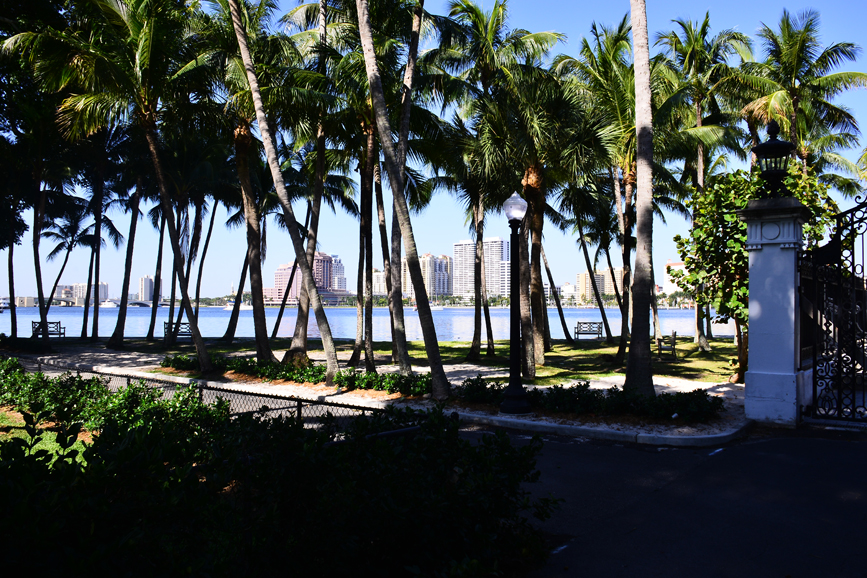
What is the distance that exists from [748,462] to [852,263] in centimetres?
453

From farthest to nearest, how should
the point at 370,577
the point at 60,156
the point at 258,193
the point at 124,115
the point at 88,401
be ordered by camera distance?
the point at 258,193
the point at 60,156
the point at 124,115
the point at 88,401
the point at 370,577

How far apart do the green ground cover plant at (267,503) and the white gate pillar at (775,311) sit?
271 inches

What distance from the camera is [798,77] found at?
72.1 feet

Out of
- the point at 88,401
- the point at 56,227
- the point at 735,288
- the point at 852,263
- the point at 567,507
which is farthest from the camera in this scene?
the point at 56,227

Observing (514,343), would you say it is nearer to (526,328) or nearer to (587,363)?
(526,328)

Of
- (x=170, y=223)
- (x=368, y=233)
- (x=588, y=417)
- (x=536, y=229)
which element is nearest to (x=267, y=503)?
(x=588, y=417)

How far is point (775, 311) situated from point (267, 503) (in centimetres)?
890

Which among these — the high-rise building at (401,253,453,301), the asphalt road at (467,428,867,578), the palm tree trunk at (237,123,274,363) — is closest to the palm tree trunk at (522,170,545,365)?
the palm tree trunk at (237,123,274,363)

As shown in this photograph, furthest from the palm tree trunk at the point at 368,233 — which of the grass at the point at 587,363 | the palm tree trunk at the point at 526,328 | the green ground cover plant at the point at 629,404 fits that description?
the green ground cover plant at the point at 629,404

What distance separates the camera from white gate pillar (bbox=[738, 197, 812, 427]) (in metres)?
9.23

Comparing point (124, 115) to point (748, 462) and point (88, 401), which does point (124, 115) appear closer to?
point (88, 401)

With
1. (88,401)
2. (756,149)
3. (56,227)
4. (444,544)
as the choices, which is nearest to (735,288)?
(756,149)

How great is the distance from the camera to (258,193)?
1222 inches

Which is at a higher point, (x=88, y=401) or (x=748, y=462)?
(x=88, y=401)
